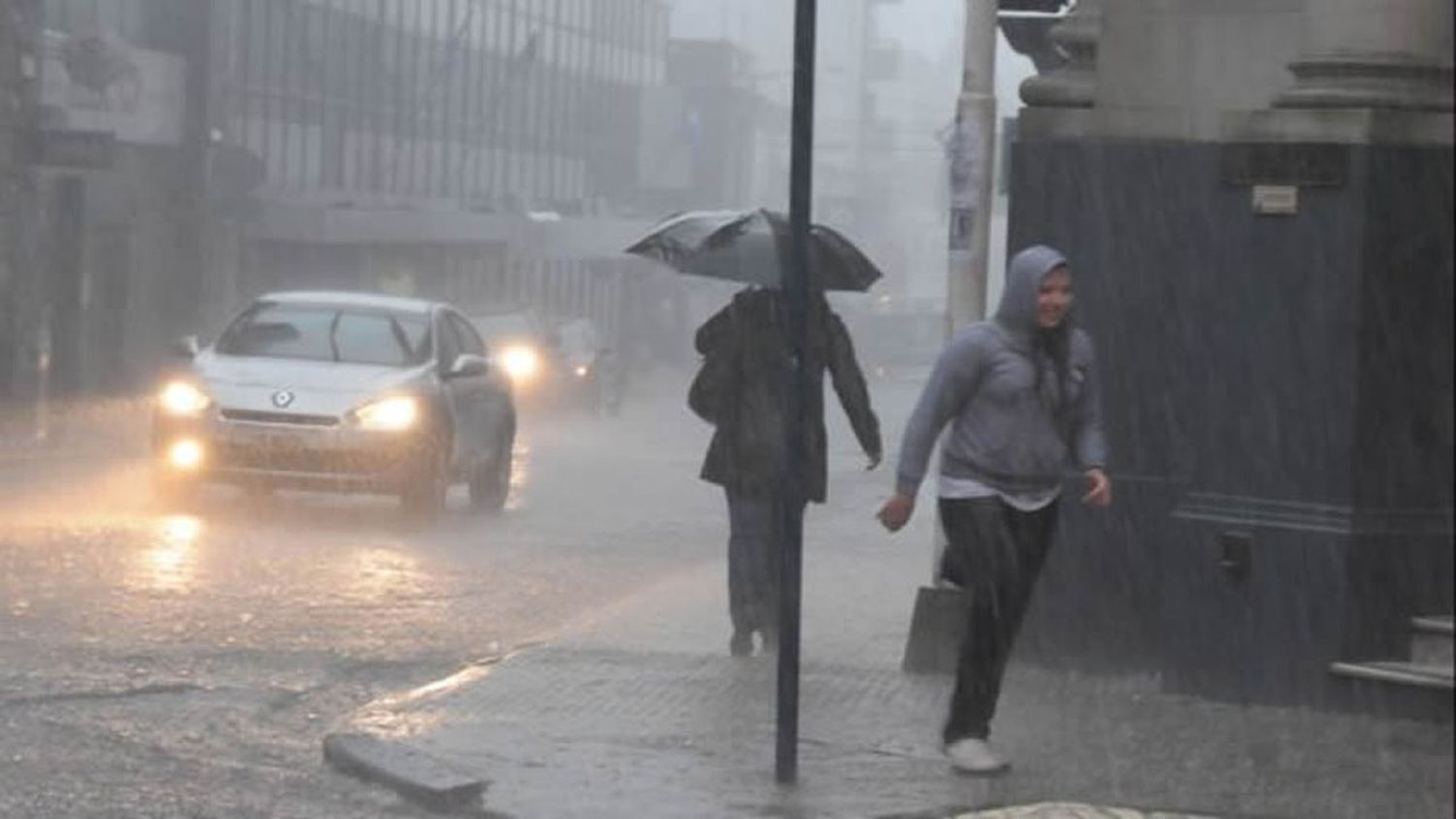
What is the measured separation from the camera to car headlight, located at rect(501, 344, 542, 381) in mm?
42844

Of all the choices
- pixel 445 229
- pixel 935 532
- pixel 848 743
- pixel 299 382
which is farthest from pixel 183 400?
pixel 445 229

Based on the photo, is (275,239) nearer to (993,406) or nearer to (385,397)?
(385,397)

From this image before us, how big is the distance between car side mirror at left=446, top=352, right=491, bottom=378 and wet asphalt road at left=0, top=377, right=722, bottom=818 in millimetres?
974

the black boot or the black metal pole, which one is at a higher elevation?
the black metal pole

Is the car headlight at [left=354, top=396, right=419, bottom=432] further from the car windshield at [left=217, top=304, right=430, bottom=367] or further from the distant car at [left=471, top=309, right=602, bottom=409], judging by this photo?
the distant car at [left=471, top=309, right=602, bottom=409]

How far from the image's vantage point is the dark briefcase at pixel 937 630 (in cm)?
1200

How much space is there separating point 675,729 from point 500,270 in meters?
59.0

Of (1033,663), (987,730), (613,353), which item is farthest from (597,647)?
(613,353)

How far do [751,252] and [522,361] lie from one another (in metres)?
30.0

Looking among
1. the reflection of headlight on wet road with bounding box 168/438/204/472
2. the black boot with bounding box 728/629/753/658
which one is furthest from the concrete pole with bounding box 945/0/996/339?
the reflection of headlight on wet road with bounding box 168/438/204/472

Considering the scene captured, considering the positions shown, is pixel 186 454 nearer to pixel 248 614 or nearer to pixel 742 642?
pixel 248 614

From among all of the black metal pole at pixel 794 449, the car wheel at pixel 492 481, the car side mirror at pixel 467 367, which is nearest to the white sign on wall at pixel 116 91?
the car wheel at pixel 492 481

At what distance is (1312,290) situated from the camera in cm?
1051

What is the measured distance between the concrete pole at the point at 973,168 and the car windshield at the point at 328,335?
359 inches
